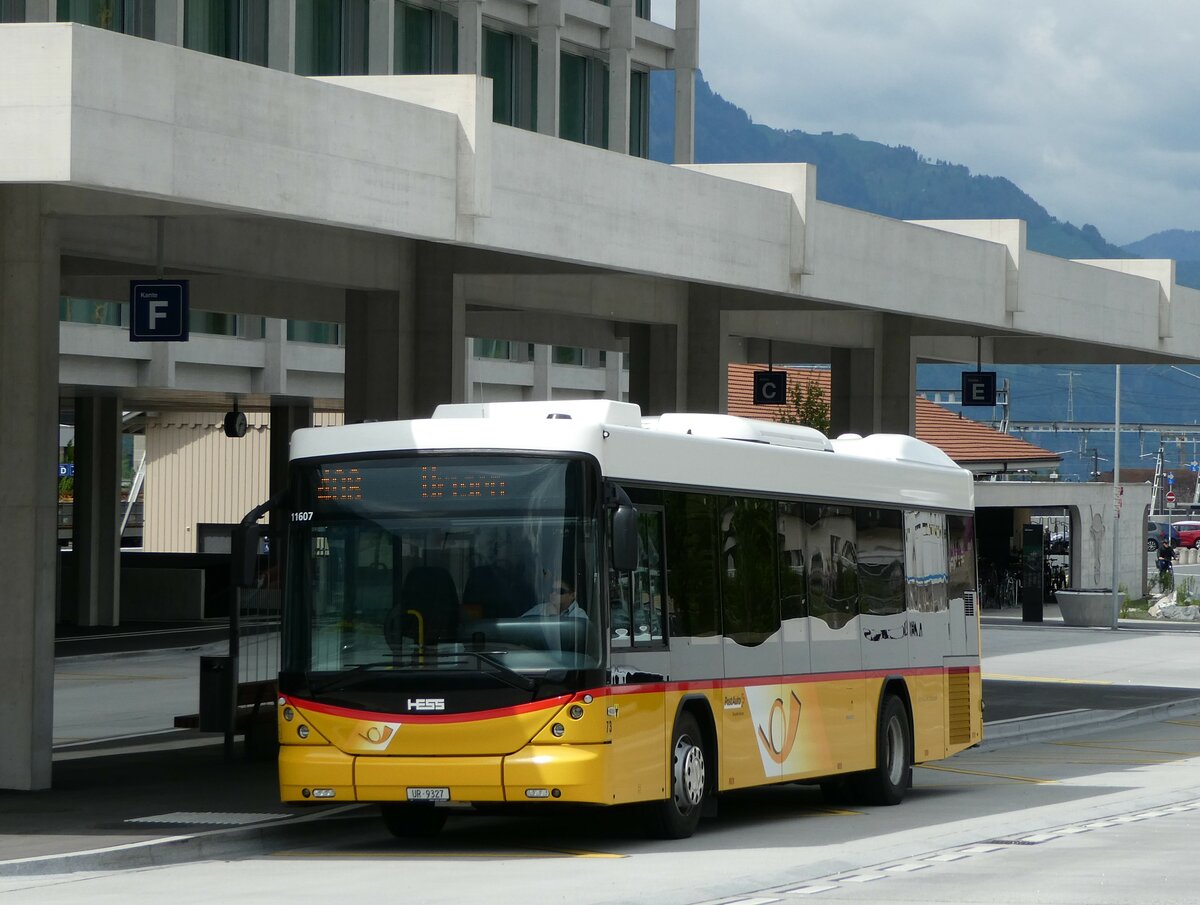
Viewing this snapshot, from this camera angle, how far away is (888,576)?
59.1ft

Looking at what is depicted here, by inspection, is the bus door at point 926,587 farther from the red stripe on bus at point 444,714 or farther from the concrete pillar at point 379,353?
the concrete pillar at point 379,353

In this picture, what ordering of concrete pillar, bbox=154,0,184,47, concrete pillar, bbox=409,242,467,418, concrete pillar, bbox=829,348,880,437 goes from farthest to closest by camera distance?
concrete pillar, bbox=829,348,880,437
concrete pillar, bbox=154,0,184,47
concrete pillar, bbox=409,242,467,418

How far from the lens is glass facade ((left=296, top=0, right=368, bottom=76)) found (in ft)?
116

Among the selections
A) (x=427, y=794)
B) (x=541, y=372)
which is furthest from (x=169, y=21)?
(x=541, y=372)

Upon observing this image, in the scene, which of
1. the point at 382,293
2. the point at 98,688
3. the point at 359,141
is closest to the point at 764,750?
the point at 359,141

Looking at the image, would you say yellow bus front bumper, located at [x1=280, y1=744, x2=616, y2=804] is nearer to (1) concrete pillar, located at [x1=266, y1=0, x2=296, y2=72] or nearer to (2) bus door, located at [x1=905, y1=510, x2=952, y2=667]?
(2) bus door, located at [x1=905, y1=510, x2=952, y2=667]

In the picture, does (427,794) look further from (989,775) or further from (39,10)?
(39,10)

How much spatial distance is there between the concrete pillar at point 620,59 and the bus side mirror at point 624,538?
29320 mm

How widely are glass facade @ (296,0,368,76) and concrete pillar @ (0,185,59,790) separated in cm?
1845

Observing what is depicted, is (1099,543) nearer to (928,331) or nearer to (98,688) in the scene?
(928,331)

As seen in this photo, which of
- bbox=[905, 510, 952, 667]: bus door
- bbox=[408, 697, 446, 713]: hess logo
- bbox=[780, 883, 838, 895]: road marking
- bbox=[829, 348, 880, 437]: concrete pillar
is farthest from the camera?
bbox=[829, 348, 880, 437]: concrete pillar

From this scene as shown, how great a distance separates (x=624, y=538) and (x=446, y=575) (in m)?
1.23

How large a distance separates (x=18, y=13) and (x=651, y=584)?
18.4 metres

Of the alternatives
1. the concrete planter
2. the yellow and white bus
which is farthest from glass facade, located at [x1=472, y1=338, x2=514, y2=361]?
the yellow and white bus
